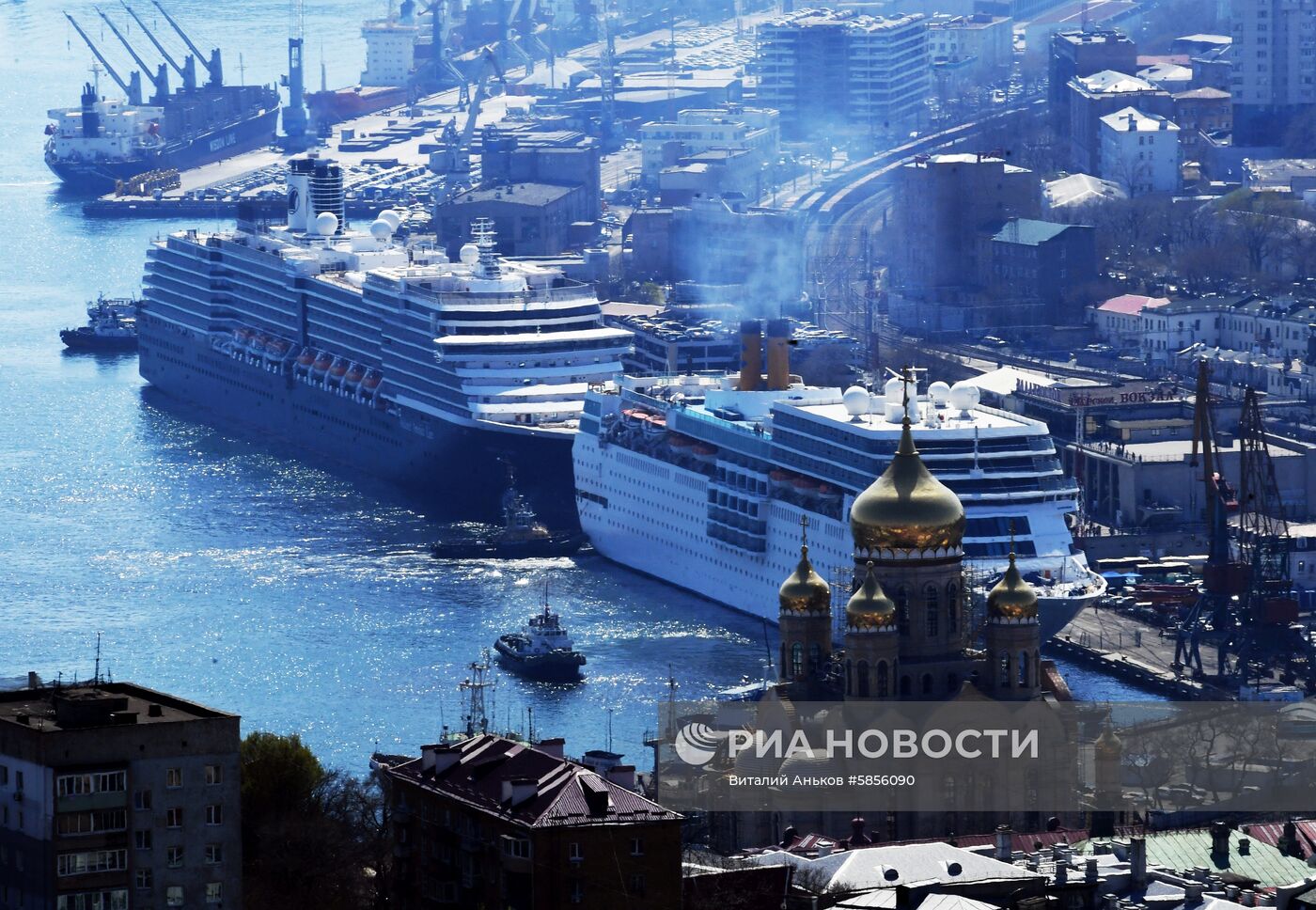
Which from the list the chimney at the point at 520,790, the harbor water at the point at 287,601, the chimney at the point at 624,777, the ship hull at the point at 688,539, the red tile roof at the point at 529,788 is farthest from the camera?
the ship hull at the point at 688,539

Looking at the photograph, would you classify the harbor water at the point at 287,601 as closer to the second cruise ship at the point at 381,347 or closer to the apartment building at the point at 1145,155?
the second cruise ship at the point at 381,347

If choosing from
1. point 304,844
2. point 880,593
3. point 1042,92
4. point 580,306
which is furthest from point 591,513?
point 1042,92

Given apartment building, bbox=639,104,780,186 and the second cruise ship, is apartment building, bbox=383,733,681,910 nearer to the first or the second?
the second cruise ship

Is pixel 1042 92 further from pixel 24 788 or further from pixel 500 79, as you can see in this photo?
pixel 24 788

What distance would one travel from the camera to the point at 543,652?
2547 inches

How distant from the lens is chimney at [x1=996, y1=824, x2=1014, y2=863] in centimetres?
4391

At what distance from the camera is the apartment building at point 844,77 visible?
483 ft

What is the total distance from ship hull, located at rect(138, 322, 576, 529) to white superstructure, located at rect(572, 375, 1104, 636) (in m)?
3.01

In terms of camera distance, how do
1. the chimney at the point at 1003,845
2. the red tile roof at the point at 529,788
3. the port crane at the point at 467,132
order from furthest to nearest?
the port crane at the point at 467,132
the chimney at the point at 1003,845
the red tile roof at the point at 529,788

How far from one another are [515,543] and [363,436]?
13.4 metres

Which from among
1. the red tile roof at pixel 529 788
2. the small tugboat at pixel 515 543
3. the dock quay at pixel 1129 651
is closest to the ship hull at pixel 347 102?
the small tugboat at pixel 515 543

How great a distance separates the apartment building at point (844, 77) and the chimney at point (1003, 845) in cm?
10144
